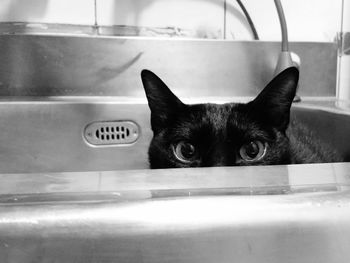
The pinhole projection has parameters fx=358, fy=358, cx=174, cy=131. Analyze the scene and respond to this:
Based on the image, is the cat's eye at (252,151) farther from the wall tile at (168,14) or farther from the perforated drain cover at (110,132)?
the wall tile at (168,14)

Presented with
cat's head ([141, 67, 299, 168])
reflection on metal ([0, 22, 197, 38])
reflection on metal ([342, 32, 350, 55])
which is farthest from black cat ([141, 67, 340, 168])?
reflection on metal ([342, 32, 350, 55])

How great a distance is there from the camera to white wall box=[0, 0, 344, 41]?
0.99 metres

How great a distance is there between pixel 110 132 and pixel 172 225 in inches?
26.7

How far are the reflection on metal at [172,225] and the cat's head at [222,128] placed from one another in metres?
0.41

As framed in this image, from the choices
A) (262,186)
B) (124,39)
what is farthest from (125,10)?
(262,186)

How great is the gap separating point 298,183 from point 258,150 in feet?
1.42

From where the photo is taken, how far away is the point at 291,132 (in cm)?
84

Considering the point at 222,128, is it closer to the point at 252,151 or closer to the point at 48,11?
the point at 252,151

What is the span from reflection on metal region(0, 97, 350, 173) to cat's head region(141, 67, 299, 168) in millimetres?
130

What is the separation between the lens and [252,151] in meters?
0.65

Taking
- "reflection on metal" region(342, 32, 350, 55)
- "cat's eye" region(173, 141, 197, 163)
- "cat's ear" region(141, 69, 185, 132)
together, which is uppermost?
"reflection on metal" region(342, 32, 350, 55)

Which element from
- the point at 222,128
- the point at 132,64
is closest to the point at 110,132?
the point at 132,64

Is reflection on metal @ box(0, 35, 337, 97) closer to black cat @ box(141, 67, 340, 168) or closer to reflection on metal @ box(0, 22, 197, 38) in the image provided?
reflection on metal @ box(0, 22, 197, 38)

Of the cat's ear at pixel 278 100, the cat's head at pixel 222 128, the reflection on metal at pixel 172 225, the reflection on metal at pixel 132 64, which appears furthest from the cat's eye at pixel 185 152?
the reflection on metal at pixel 172 225
